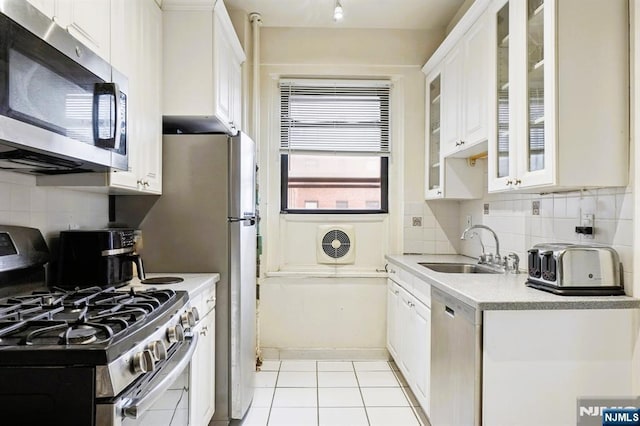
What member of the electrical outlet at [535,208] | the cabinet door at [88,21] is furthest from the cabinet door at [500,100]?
the cabinet door at [88,21]

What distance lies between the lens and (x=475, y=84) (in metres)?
2.65

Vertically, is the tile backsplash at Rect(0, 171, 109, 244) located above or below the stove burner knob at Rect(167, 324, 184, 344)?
above

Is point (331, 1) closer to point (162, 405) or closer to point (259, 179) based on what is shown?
point (259, 179)

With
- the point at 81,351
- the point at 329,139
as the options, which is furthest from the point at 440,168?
the point at 81,351

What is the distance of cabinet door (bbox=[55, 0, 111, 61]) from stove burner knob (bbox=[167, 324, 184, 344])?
1146 mm

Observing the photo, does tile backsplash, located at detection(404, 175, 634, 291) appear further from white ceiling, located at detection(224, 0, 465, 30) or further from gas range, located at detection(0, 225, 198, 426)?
gas range, located at detection(0, 225, 198, 426)

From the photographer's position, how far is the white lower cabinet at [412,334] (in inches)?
97.4

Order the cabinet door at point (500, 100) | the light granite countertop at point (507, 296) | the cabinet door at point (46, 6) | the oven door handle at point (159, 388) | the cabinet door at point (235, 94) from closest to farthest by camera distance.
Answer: the oven door handle at point (159, 388) → the cabinet door at point (46, 6) → the light granite countertop at point (507, 296) → the cabinet door at point (500, 100) → the cabinet door at point (235, 94)

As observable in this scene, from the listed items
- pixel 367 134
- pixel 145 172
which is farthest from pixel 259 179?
pixel 145 172

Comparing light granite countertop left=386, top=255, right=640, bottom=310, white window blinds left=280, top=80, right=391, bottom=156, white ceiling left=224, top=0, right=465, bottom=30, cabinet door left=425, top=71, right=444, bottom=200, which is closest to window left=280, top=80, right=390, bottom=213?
white window blinds left=280, top=80, right=391, bottom=156

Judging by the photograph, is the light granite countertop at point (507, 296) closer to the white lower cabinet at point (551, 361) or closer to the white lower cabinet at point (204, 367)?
the white lower cabinet at point (551, 361)

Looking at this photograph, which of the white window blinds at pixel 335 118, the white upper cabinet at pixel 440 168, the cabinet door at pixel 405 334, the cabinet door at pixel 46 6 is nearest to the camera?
the cabinet door at pixel 46 6

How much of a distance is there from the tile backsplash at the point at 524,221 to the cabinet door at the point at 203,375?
6.28 feet

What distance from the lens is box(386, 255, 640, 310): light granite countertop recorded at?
172cm
